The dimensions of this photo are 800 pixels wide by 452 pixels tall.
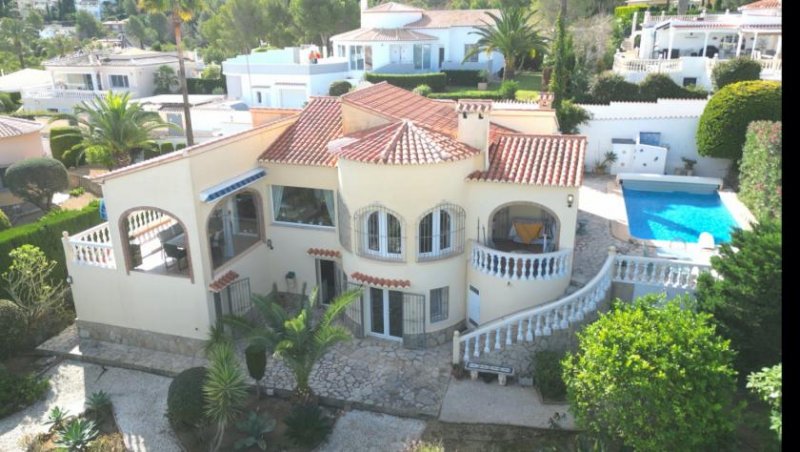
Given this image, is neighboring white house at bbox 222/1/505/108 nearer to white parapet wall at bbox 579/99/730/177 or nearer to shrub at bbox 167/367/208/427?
white parapet wall at bbox 579/99/730/177

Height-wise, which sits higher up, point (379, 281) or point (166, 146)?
point (166, 146)

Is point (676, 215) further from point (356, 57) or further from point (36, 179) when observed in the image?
point (356, 57)

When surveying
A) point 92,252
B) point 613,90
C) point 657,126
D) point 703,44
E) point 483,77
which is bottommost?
point 92,252

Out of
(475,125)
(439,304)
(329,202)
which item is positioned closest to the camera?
(475,125)

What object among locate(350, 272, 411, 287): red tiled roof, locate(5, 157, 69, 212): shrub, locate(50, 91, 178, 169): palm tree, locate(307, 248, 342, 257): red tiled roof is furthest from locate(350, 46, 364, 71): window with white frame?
locate(350, 272, 411, 287): red tiled roof

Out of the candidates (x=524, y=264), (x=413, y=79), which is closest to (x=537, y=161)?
(x=524, y=264)
